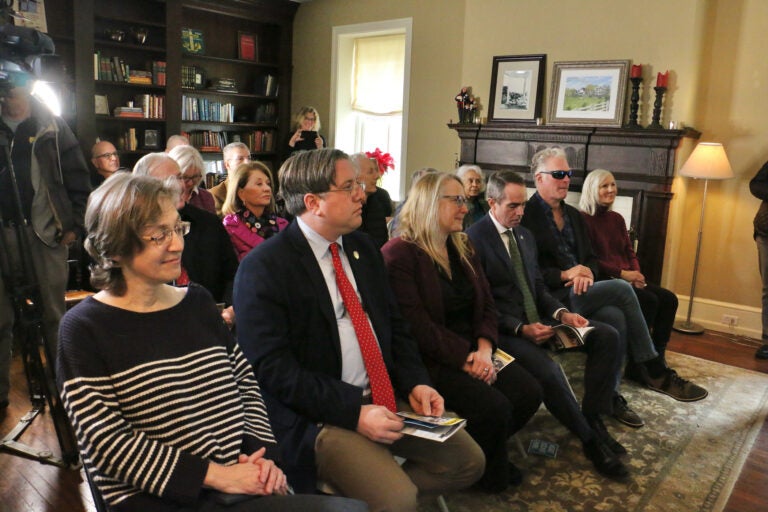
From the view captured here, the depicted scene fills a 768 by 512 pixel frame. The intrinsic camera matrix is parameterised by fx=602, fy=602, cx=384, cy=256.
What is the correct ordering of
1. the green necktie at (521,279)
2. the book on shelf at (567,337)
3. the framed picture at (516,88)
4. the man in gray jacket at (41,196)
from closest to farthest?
the book on shelf at (567,337) → the man in gray jacket at (41,196) → the green necktie at (521,279) → the framed picture at (516,88)

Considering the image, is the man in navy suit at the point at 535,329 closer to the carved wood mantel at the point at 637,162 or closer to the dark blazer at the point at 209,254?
the dark blazer at the point at 209,254

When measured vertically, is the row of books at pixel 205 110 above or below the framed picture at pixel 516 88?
below

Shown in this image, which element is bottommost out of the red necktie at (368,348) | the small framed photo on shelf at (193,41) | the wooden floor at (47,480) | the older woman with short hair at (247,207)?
the wooden floor at (47,480)

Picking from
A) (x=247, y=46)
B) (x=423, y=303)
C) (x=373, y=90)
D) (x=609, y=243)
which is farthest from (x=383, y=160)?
(x=423, y=303)

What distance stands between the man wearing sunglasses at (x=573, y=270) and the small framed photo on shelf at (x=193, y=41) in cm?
444

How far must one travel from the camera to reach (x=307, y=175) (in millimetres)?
1824

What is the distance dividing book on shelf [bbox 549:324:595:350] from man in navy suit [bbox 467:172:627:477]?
0.12 feet

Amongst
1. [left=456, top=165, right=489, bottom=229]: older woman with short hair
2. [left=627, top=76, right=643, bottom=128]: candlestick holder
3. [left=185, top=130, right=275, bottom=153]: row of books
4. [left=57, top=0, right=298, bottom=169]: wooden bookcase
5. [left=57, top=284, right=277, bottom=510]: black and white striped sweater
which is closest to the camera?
[left=57, top=284, right=277, bottom=510]: black and white striped sweater

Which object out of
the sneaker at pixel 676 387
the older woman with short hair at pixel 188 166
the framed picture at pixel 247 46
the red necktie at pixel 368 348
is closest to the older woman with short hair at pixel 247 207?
the older woman with short hair at pixel 188 166

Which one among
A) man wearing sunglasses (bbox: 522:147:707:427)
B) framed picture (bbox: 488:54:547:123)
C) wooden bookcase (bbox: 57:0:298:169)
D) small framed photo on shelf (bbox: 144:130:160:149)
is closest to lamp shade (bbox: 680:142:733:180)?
framed picture (bbox: 488:54:547:123)

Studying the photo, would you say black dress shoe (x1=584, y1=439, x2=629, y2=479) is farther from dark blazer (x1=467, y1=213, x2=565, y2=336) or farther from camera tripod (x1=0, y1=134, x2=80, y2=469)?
camera tripod (x1=0, y1=134, x2=80, y2=469)

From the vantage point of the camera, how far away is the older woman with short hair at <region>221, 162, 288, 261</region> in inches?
111

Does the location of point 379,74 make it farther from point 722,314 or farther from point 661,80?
point 722,314

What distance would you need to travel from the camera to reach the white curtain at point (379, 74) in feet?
21.0
